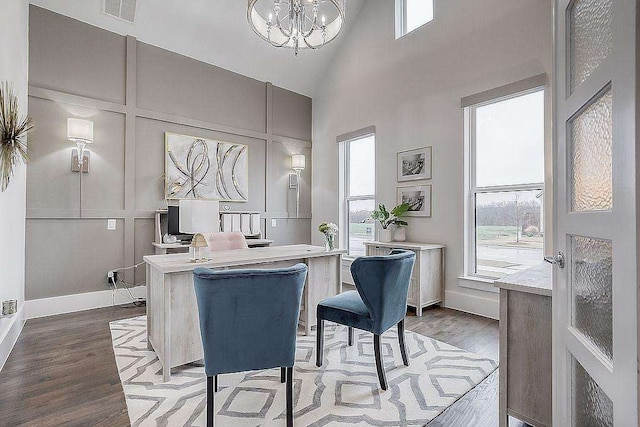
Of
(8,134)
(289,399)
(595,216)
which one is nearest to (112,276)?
(8,134)

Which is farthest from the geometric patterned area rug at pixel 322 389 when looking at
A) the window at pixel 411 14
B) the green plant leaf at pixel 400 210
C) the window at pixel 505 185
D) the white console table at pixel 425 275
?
the window at pixel 411 14

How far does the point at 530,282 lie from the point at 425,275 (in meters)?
2.16

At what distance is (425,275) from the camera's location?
3.72 metres

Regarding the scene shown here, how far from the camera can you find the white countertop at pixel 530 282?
149 centimetres

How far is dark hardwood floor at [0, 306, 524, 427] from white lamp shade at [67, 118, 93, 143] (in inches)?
76.4

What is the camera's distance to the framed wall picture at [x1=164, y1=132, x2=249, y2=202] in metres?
4.37

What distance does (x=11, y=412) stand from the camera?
71.2 inches

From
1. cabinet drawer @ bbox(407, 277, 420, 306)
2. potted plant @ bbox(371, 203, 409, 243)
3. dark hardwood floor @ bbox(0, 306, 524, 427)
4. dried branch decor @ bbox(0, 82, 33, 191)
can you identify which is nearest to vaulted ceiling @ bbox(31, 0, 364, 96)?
dried branch decor @ bbox(0, 82, 33, 191)

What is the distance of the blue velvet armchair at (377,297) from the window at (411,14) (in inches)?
143

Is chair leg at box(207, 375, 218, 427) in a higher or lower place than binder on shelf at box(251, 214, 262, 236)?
lower

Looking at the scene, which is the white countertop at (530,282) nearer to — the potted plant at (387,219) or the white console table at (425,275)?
the white console table at (425,275)

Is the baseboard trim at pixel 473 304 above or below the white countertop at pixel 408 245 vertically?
below

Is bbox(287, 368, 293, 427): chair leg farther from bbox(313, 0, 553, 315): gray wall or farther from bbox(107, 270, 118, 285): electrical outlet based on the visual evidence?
bbox(107, 270, 118, 285): electrical outlet

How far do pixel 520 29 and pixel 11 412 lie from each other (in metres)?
5.06
